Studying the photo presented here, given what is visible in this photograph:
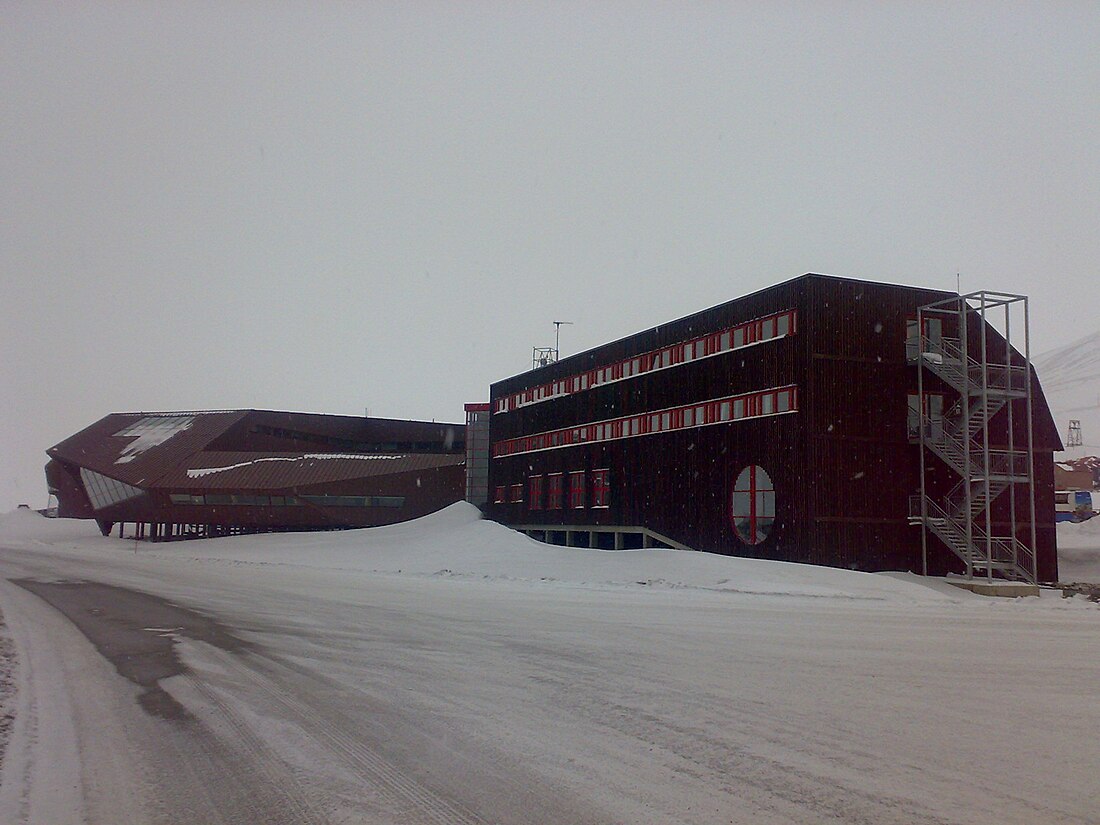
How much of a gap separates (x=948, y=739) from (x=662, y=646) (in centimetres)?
624

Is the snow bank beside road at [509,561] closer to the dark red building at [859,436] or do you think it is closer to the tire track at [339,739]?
the dark red building at [859,436]

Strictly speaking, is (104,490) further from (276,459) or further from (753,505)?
(753,505)

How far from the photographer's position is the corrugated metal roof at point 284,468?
68.8 meters

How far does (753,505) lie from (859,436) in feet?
15.8

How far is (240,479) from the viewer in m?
69.6

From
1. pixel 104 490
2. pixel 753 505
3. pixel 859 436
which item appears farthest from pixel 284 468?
pixel 859 436

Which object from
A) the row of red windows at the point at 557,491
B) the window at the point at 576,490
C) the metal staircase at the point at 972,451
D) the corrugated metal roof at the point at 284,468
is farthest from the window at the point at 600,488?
the corrugated metal roof at the point at 284,468

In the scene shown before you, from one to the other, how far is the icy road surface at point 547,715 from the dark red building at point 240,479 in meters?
47.8

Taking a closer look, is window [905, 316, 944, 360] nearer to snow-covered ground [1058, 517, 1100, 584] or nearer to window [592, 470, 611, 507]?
snow-covered ground [1058, 517, 1100, 584]

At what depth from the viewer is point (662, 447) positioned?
133ft

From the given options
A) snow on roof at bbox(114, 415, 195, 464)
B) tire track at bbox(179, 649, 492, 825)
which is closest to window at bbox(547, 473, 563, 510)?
tire track at bbox(179, 649, 492, 825)

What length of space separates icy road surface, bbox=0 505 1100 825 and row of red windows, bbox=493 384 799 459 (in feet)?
45.1

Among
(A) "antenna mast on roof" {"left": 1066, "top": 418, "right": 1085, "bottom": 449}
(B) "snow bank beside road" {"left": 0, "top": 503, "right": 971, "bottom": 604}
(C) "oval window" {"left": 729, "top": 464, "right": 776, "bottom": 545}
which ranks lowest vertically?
(B) "snow bank beside road" {"left": 0, "top": 503, "right": 971, "bottom": 604}

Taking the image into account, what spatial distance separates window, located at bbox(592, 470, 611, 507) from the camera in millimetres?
45219
